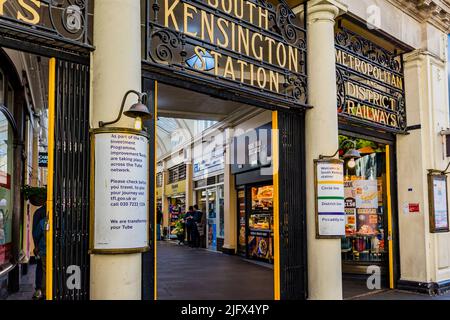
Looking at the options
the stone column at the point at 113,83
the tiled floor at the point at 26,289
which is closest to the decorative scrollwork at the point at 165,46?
the stone column at the point at 113,83

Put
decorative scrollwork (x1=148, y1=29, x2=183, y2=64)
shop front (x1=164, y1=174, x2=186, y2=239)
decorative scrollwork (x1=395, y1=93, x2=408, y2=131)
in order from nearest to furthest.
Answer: decorative scrollwork (x1=148, y1=29, x2=183, y2=64) → decorative scrollwork (x1=395, y1=93, x2=408, y2=131) → shop front (x1=164, y1=174, x2=186, y2=239)

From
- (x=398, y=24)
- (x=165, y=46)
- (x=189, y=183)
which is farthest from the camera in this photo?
(x=189, y=183)

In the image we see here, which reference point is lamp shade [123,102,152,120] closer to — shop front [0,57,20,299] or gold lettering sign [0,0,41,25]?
gold lettering sign [0,0,41,25]

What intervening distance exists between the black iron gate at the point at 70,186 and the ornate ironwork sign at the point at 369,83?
468 centimetres

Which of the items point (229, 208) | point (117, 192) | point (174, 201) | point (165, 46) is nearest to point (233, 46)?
point (165, 46)

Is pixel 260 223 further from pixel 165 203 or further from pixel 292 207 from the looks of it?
pixel 165 203

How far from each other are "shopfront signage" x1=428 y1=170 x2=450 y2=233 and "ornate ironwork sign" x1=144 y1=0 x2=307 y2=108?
3.91 metres

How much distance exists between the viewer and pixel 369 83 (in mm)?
9180

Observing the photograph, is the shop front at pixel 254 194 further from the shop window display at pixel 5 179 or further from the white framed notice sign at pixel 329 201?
the shop window display at pixel 5 179

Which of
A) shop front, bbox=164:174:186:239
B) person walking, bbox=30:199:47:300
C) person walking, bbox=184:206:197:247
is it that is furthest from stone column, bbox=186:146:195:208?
person walking, bbox=30:199:47:300

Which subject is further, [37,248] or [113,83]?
[37,248]

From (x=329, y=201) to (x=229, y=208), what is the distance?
27.9 ft

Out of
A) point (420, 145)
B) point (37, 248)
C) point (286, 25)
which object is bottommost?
point (37, 248)

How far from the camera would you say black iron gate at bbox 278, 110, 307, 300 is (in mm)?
7016
